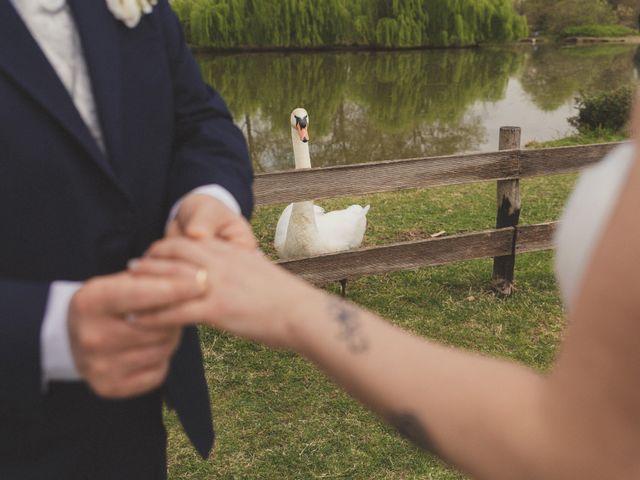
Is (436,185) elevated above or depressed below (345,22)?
below

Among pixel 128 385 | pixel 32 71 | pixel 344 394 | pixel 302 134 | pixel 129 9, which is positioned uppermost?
pixel 129 9

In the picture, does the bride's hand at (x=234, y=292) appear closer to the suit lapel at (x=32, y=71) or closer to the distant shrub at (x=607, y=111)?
the suit lapel at (x=32, y=71)

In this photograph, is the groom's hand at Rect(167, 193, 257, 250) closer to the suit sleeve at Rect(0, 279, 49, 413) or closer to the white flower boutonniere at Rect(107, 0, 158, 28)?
the suit sleeve at Rect(0, 279, 49, 413)

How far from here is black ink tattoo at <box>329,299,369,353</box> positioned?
79cm

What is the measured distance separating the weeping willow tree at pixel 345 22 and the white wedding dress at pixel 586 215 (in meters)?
28.3

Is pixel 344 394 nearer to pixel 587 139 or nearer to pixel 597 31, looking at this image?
pixel 587 139

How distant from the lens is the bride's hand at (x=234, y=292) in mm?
850

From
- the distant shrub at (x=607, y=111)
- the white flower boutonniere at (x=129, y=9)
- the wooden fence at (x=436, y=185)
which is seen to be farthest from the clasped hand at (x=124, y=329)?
the distant shrub at (x=607, y=111)

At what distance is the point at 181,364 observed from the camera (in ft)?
5.00

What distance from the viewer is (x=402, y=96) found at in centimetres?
2086

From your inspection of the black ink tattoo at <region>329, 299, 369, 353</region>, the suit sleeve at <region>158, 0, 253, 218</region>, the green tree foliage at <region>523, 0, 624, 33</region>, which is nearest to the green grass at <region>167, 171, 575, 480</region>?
the suit sleeve at <region>158, 0, 253, 218</region>

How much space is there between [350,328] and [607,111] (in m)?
14.3

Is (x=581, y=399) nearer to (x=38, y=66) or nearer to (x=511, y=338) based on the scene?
(x=38, y=66)

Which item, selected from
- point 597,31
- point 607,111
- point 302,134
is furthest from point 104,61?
point 597,31
